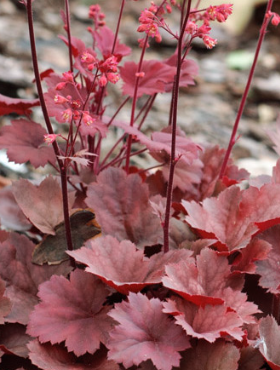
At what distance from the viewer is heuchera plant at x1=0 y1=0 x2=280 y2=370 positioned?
3.12 feet

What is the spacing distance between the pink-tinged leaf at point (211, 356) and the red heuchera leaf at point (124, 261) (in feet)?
0.54

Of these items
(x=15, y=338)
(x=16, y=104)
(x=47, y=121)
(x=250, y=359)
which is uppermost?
(x=47, y=121)

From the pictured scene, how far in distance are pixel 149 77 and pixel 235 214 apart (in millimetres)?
460

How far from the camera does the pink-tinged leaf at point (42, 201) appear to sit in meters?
1.25

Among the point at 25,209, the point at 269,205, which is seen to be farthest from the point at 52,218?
the point at 269,205

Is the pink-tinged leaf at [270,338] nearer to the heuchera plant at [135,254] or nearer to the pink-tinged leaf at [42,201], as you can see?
the heuchera plant at [135,254]

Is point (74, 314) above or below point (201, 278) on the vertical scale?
below

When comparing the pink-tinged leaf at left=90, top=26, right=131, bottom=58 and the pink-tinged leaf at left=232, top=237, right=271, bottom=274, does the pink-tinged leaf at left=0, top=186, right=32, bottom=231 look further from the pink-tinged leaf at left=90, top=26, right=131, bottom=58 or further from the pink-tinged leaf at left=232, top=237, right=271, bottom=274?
the pink-tinged leaf at left=232, top=237, right=271, bottom=274

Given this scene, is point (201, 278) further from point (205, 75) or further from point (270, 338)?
point (205, 75)

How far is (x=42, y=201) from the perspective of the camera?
128 cm

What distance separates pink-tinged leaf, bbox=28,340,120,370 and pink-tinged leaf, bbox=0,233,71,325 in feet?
0.44

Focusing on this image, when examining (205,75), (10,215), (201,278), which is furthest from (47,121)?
(205,75)

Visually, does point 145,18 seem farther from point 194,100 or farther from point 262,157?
point 194,100

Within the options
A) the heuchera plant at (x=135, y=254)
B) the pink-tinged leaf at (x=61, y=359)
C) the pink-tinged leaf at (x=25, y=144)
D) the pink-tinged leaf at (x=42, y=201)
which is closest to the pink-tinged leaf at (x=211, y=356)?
the heuchera plant at (x=135, y=254)
